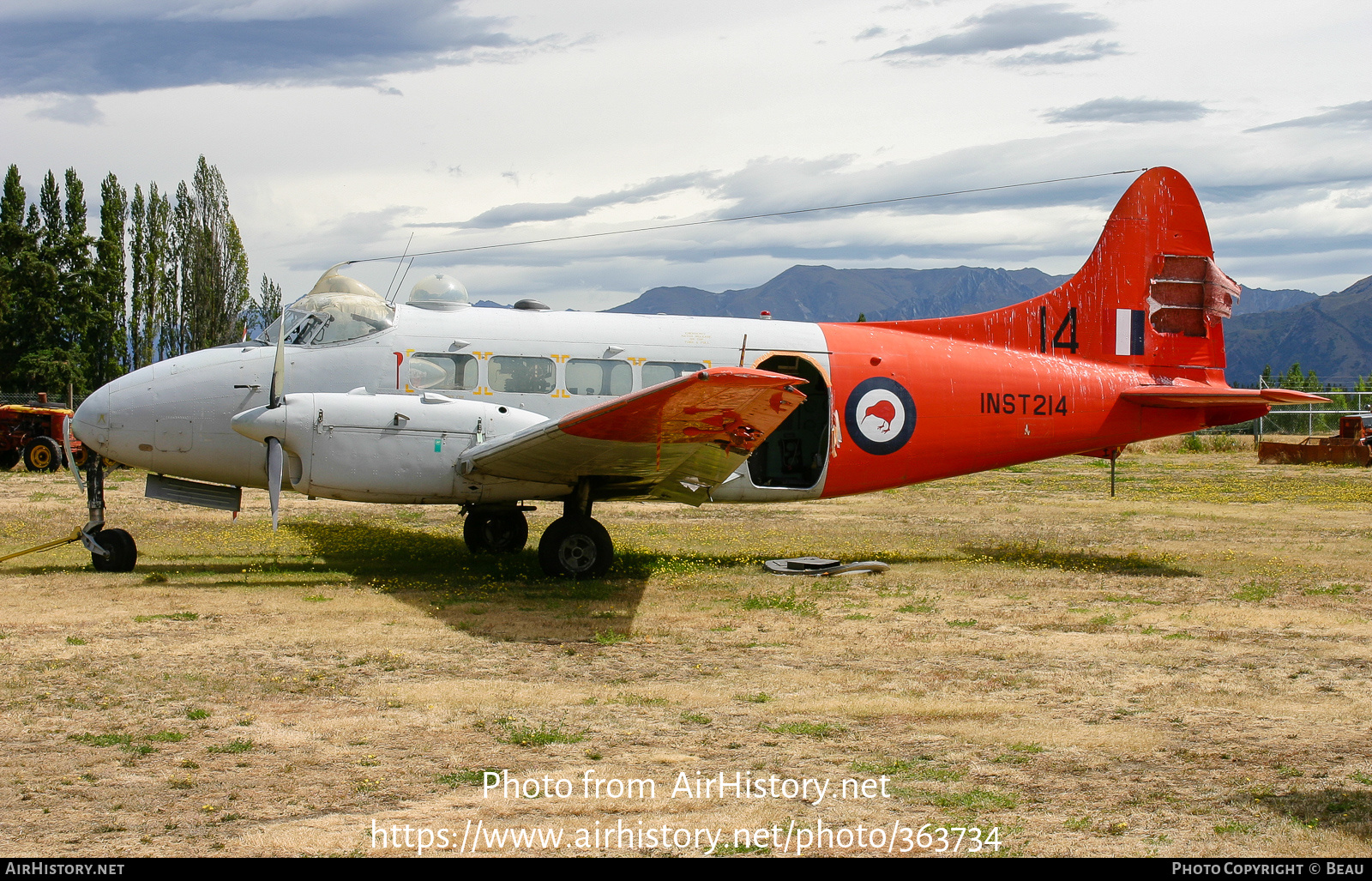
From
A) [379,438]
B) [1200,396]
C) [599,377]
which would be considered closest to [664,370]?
[599,377]

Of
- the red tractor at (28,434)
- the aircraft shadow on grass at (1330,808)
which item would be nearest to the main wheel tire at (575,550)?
the aircraft shadow on grass at (1330,808)

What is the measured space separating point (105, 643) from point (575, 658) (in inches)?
158

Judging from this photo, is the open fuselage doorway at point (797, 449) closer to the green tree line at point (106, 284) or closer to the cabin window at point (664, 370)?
the cabin window at point (664, 370)

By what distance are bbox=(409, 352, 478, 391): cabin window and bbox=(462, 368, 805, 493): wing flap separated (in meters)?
1.32

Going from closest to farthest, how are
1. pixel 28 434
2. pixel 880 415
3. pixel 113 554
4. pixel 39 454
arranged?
1. pixel 113 554
2. pixel 880 415
3. pixel 39 454
4. pixel 28 434

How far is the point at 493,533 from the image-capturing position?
14.9 m

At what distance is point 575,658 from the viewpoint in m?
8.89

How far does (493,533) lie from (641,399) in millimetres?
6130

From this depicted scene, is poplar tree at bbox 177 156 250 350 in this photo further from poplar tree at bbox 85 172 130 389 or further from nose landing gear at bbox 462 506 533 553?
nose landing gear at bbox 462 506 533 553

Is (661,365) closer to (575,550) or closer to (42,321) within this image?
(575,550)

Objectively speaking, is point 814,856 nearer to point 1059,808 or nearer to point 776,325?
point 1059,808

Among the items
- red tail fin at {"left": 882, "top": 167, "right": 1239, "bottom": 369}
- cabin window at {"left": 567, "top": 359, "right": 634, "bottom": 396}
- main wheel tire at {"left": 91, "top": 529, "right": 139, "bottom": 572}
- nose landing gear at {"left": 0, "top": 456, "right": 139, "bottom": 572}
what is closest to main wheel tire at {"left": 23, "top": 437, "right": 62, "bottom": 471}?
nose landing gear at {"left": 0, "top": 456, "right": 139, "bottom": 572}

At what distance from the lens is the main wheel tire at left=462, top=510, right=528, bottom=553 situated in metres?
14.8
